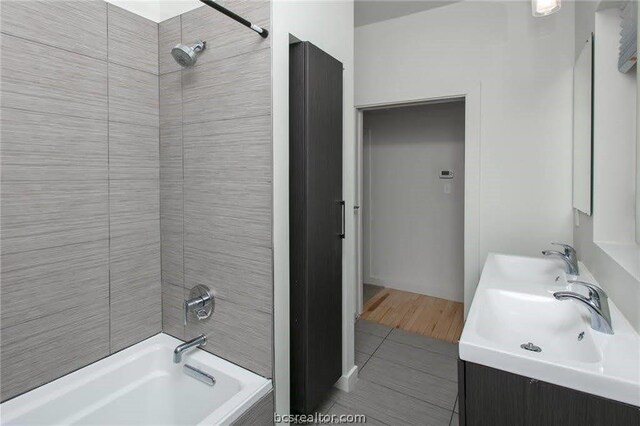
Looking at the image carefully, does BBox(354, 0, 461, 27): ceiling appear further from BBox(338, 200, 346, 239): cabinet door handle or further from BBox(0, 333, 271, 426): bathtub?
BBox(0, 333, 271, 426): bathtub

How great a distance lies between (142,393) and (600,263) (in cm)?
222

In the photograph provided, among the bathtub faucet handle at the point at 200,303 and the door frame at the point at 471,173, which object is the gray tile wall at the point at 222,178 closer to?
the bathtub faucet handle at the point at 200,303

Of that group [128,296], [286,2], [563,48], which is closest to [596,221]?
[563,48]

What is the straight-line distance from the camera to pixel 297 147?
Result: 1616mm

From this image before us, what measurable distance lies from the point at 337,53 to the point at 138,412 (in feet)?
7.10

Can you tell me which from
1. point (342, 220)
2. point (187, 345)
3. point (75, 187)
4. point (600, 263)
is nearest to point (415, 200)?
point (342, 220)

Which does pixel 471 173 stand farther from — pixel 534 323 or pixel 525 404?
pixel 525 404

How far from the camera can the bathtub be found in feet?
4.45

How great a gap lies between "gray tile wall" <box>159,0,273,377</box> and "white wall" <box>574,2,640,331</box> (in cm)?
130

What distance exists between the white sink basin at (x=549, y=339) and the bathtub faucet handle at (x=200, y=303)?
1194 millimetres

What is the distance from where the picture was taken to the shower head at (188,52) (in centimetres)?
153

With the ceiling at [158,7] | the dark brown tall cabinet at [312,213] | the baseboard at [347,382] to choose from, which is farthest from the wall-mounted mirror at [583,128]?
the ceiling at [158,7]

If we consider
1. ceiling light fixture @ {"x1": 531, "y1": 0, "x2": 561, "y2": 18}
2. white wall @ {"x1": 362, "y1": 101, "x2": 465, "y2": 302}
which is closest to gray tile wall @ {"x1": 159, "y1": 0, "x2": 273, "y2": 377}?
ceiling light fixture @ {"x1": 531, "y1": 0, "x2": 561, "y2": 18}

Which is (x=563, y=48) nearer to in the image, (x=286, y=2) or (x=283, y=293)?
(x=286, y=2)
